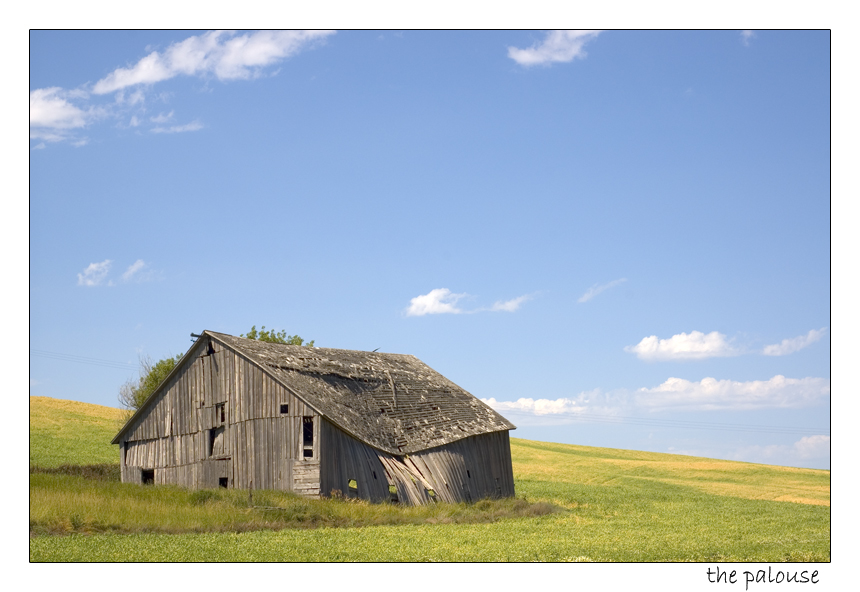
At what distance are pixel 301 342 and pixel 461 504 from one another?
115ft

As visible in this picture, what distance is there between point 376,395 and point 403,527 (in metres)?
13.5

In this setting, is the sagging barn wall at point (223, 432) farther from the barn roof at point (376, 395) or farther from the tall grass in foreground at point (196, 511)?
the tall grass in foreground at point (196, 511)

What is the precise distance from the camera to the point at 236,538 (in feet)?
71.3

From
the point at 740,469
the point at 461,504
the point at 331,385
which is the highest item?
the point at 331,385

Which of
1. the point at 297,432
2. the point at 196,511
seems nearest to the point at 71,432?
the point at 297,432

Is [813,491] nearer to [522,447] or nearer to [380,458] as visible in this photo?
[522,447]

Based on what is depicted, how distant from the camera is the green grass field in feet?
63.0

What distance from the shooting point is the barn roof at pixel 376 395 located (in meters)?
34.8

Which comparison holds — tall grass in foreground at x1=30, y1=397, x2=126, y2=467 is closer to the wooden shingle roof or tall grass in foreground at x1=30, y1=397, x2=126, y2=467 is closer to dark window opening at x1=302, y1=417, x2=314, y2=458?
the wooden shingle roof

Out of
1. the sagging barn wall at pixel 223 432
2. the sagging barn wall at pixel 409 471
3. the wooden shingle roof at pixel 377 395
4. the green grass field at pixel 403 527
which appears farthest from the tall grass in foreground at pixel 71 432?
the sagging barn wall at pixel 409 471

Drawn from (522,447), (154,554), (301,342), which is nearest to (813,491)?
(522,447)

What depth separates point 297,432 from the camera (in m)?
33.0

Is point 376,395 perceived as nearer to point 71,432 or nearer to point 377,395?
point 377,395

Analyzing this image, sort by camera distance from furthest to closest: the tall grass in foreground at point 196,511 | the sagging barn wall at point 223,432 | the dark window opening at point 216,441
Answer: the dark window opening at point 216,441 → the sagging barn wall at point 223,432 → the tall grass in foreground at point 196,511
